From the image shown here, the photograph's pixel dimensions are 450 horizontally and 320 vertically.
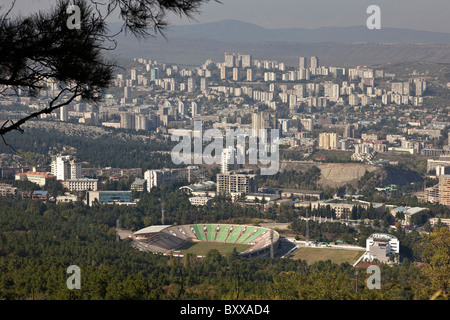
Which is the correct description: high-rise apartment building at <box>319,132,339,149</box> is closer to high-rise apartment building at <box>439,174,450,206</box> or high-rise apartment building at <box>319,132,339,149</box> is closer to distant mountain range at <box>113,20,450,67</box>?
high-rise apartment building at <box>439,174,450,206</box>

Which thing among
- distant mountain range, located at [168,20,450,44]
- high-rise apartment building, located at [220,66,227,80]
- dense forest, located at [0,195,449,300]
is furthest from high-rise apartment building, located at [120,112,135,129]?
distant mountain range, located at [168,20,450,44]

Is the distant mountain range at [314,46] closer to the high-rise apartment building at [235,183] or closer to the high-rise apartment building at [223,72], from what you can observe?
the high-rise apartment building at [223,72]

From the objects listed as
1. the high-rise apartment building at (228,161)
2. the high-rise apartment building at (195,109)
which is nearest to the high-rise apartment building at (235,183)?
the high-rise apartment building at (228,161)

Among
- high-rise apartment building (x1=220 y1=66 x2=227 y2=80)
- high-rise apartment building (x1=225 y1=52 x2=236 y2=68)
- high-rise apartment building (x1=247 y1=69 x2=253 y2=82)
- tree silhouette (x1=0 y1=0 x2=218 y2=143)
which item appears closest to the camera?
tree silhouette (x1=0 y1=0 x2=218 y2=143)

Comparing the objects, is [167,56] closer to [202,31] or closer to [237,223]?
[202,31]

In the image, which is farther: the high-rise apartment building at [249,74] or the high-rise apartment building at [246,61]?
the high-rise apartment building at [246,61]
